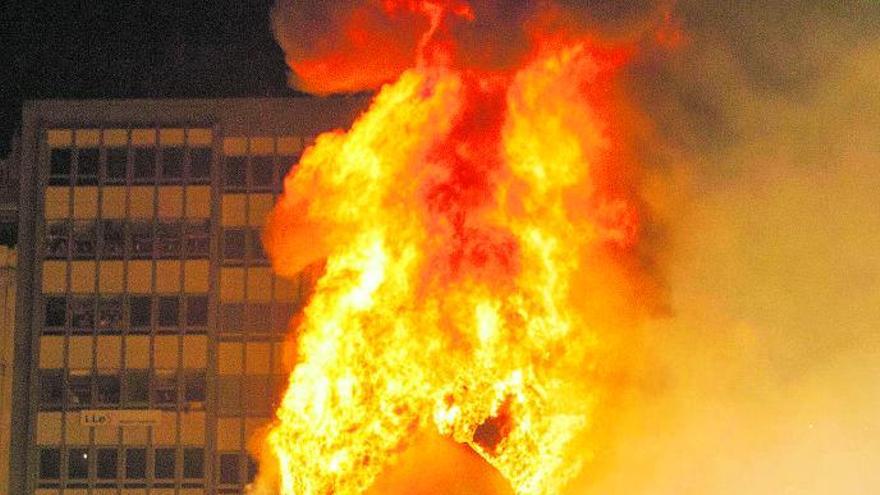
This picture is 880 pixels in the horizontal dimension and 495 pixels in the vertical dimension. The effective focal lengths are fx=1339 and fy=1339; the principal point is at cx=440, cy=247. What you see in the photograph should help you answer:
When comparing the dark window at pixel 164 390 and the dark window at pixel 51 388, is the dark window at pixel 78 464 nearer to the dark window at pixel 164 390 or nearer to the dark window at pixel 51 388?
the dark window at pixel 51 388

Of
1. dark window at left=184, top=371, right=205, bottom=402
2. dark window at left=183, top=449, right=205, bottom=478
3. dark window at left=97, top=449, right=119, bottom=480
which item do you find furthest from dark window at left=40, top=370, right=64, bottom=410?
dark window at left=183, top=449, right=205, bottom=478

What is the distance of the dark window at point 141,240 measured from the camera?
132ft

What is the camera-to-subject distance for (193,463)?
3922cm

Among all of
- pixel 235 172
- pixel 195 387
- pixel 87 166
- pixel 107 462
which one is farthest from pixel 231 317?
pixel 87 166

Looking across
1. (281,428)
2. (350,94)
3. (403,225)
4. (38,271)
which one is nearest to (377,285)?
(403,225)

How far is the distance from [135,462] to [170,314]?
175 inches

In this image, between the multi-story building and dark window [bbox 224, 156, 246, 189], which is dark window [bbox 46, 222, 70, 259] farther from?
dark window [bbox 224, 156, 246, 189]

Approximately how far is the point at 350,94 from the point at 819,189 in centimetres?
1664

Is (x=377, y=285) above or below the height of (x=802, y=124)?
below

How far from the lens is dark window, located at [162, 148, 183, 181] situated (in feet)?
133

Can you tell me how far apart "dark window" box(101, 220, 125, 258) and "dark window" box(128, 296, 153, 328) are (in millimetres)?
1637

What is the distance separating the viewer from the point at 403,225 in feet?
74.7

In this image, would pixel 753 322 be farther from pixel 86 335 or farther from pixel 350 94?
pixel 86 335

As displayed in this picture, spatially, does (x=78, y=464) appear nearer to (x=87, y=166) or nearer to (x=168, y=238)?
(x=168, y=238)
